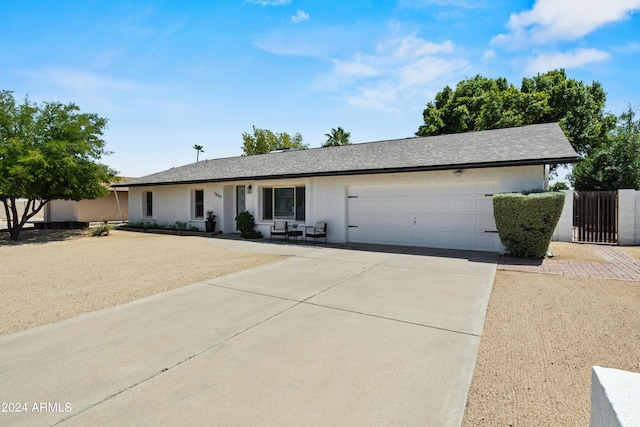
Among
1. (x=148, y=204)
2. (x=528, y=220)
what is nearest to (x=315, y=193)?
(x=528, y=220)

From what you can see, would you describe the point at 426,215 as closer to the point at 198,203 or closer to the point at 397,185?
the point at 397,185

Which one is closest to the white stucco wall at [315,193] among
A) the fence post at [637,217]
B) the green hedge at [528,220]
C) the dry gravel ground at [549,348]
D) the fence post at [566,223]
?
the green hedge at [528,220]

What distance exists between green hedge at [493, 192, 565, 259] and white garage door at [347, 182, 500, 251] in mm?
1222

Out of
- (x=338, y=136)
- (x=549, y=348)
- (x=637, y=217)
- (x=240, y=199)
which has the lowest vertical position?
(x=549, y=348)

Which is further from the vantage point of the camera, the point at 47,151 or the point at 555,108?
the point at 555,108

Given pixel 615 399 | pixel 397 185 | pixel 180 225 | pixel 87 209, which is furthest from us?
pixel 87 209

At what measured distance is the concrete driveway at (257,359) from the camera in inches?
105

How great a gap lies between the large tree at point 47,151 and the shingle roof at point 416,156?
3.71 m

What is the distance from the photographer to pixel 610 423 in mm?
1351

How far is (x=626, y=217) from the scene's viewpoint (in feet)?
37.2

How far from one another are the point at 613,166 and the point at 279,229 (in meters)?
23.6

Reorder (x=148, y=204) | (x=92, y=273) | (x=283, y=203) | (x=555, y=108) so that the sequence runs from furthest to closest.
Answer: (x=555, y=108) < (x=148, y=204) < (x=283, y=203) < (x=92, y=273)

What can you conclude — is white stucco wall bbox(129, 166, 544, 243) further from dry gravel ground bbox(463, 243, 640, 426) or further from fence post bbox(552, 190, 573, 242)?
dry gravel ground bbox(463, 243, 640, 426)

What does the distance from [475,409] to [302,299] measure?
132 inches
